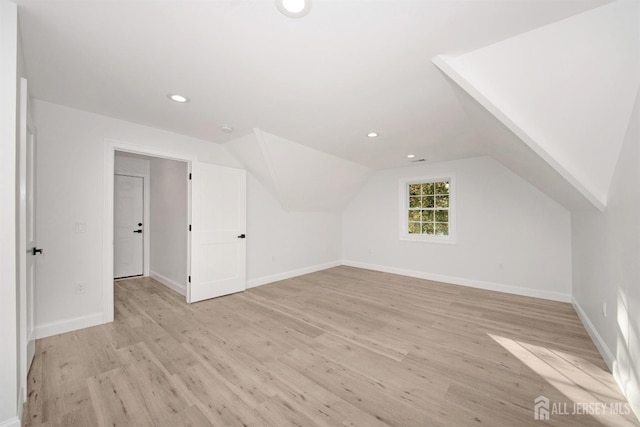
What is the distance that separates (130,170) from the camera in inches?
190

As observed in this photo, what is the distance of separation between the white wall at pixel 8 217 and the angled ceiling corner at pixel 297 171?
2052 millimetres

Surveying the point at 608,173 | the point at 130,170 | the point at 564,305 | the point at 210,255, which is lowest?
the point at 564,305

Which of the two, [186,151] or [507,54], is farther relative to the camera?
[186,151]

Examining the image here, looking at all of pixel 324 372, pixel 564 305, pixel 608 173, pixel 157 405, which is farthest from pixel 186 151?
pixel 564 305

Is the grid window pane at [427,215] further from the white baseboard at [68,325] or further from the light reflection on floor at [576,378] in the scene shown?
the white baseboard at [68,325]

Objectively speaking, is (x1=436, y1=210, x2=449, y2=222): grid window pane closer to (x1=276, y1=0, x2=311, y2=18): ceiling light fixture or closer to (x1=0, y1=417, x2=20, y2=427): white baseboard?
(x1=276, y1=0, x2=311, y2=18): ceiling light fixture

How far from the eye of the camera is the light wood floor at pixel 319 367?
1.56m

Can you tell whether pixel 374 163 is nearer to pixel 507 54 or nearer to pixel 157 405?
pixel 507 54

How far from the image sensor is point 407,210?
5.32 metres

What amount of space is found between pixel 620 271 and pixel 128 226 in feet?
22.2

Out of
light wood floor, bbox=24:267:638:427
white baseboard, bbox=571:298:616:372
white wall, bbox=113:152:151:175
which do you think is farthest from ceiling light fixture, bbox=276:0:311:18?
white wall, bbox=113:152:151:175

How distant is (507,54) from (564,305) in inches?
145

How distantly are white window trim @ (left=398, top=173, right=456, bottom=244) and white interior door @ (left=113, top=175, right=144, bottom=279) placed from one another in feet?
17.7

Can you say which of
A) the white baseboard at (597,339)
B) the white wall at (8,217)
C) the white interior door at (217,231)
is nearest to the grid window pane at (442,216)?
the white baseboard at (597,339)
